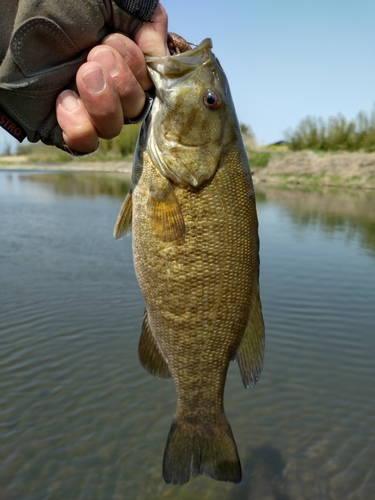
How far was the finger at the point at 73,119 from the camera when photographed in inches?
87.3

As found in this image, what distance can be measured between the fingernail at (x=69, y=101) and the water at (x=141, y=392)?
3487 millimetres

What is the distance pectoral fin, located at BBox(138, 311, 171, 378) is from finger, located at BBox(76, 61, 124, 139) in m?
1.07

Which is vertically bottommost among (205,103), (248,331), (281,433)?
(281,433)

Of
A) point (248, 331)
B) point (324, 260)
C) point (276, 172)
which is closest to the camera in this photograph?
point (248, 331)

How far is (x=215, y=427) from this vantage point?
270 cm

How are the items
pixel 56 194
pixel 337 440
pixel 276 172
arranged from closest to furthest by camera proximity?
1. pixel 337 440
2. pixel 56 194
3. pixel 276 172

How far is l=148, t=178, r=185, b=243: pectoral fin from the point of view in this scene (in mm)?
2324

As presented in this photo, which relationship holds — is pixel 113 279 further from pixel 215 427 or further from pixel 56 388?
pixel 215 427

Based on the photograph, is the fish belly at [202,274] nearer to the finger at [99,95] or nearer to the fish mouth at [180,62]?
the finger at [99,95]

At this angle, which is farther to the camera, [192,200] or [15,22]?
[192,200]

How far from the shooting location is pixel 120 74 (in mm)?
2150

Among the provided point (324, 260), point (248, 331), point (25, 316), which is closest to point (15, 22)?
point (248, 331)

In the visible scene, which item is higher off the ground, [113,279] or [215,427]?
[215,427]

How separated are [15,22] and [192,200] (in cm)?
114
